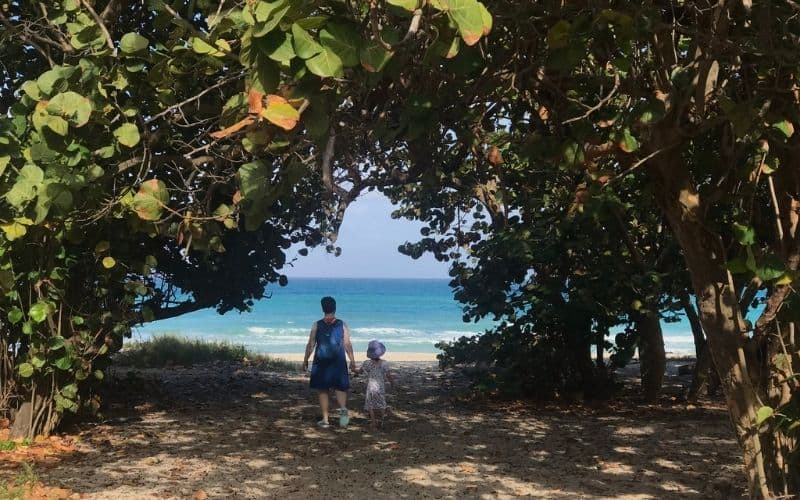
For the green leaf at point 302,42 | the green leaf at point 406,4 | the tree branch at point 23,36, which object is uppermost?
the tree branch at point 23,36

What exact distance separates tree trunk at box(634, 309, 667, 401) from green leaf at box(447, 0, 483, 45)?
7.71 metres

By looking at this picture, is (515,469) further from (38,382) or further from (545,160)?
(38,382)

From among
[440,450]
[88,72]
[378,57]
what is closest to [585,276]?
[440,450]

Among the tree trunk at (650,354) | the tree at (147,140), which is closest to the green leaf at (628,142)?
the tree at (147,140)

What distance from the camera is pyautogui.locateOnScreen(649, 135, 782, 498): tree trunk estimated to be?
12.9ft

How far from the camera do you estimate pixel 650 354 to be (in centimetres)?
965

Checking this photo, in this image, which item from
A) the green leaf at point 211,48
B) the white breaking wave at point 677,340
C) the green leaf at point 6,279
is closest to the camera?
the green leaf at point 211,48

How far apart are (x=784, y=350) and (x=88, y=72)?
4256mm

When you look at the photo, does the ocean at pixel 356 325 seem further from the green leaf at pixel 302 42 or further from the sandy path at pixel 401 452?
the green leaf at pixel 302 42

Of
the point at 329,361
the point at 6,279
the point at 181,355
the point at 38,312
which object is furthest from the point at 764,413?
the point at 181,355

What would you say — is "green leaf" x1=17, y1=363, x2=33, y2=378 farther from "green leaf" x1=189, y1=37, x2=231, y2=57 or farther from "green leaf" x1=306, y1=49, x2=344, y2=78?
"green leaf" x1=306, y1=49, x2=344, y2=78

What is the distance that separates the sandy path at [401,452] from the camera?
5418mm

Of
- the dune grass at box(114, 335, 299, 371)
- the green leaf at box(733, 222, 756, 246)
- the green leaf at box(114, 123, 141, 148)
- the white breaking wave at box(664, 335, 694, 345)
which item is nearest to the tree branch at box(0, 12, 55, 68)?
the green leaf at box(114, 123, 141, 148)

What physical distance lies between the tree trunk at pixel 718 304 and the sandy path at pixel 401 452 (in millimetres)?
1321
